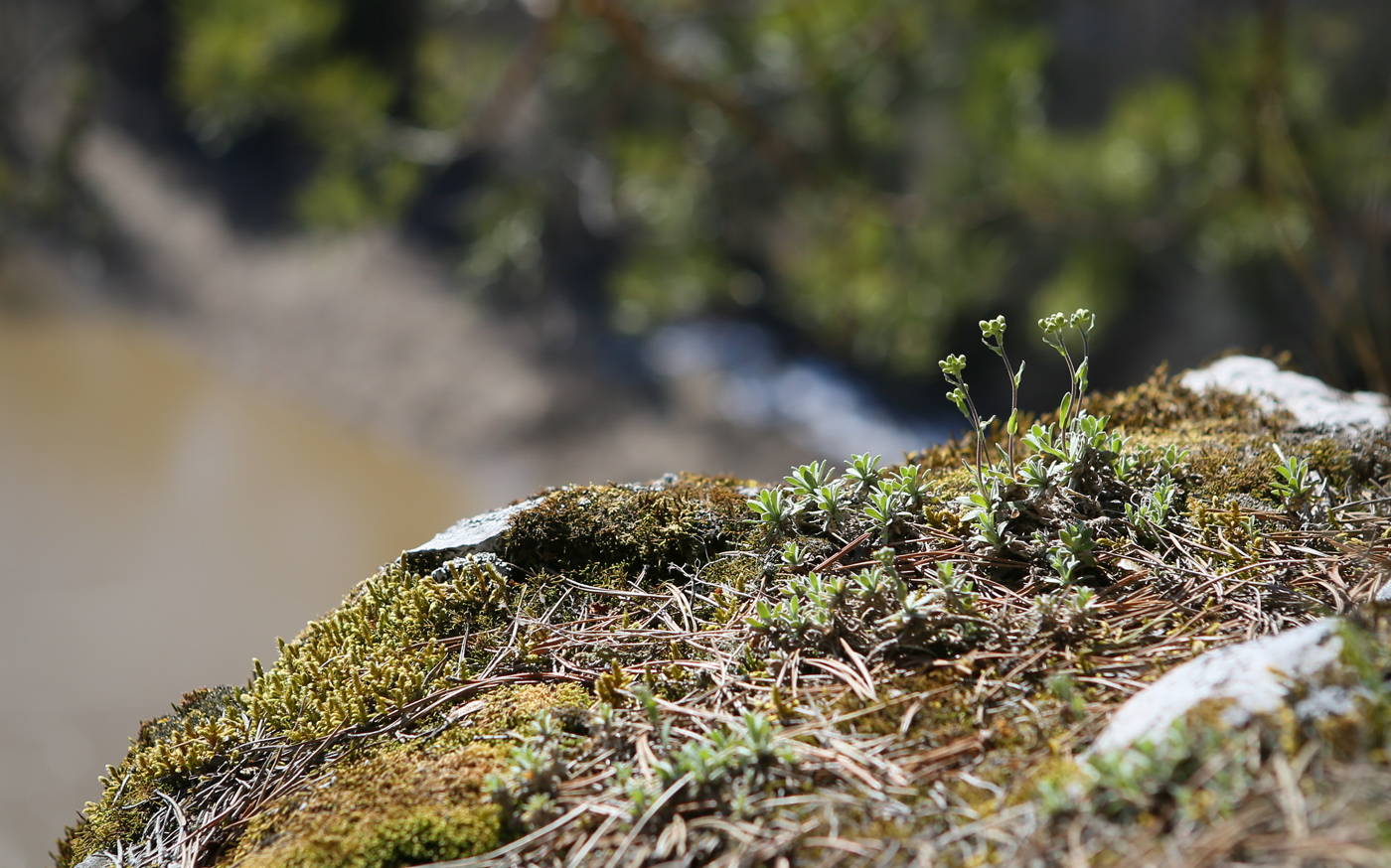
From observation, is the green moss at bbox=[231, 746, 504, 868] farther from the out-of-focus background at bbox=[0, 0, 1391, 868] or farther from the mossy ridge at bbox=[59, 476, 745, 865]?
the out-of-focus background at bbox=[0, 0, 1391, 868]

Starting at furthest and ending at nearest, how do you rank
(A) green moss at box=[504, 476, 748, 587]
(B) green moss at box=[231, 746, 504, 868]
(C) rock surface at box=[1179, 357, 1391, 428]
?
(C) rock surface at box=[1179, 357, 1391, 428] < (A) green moss at box=[504, 476, 748, 587] < (B) green moss at box=[231, 746, 504, 868]

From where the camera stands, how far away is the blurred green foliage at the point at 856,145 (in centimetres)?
405

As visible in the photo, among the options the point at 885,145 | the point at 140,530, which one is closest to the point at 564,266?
the point at 885,145

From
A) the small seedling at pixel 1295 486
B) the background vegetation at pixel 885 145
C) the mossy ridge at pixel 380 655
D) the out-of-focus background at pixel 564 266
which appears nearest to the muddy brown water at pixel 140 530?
the out-of-focus background at pixel 564 266

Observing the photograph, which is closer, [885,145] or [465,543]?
[465,543]

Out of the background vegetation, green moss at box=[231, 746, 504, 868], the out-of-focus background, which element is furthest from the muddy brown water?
green moss at box=[231, 746, 504, 868]

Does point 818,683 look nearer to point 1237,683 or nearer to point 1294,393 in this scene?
point 1237,683

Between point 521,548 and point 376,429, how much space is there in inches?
186

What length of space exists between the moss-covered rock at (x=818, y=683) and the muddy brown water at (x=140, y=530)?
2843 millimetres

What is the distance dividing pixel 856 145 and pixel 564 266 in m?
2.38

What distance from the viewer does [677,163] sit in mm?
4836

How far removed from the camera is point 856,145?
5000 mm

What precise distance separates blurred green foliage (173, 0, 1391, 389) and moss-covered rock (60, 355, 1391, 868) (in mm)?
2697

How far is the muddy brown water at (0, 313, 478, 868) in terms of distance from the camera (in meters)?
3.98
